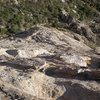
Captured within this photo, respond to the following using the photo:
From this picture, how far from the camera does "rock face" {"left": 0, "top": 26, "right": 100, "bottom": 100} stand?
1364 cm

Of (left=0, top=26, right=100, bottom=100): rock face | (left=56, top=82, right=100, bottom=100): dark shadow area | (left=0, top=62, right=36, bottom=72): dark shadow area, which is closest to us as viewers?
(left=0, top=26, right=100, bottom=100): rock face

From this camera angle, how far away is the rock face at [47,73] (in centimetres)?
1364

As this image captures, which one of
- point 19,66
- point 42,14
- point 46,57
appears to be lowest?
point 42,14

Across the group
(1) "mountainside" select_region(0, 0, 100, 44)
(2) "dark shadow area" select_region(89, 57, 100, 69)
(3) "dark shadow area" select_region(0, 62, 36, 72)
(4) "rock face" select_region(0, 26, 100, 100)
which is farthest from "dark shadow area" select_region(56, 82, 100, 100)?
(1) "mountainside" select_region(0, 0, 100, 44)

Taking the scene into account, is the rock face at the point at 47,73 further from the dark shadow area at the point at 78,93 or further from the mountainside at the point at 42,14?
the mountainside at the point at 42,14

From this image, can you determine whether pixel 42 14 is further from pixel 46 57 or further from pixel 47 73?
pixel 47 73

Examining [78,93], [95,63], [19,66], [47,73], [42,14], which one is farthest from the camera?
[42,14]

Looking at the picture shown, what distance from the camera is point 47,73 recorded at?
15398mm

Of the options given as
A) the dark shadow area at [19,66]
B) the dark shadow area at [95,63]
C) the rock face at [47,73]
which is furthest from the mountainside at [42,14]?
the dark shadow area at [19,66]

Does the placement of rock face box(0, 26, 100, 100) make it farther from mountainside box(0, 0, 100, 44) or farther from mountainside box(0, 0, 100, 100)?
mountainside box(0, 0, 100, 44)

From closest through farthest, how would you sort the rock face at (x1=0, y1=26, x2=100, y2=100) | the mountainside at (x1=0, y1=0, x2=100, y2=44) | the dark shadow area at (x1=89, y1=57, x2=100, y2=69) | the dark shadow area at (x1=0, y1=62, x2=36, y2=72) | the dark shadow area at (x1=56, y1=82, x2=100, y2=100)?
the rock face at (x1=0, y1=26, x2=100, y2=100), the dark shadow area at (x1=56, y1=82, x2=100, y2=100), the dark shadow area at (x1=0, y1=62, x2=36, y2=72), the dark shadow area at (x1=89, y1=57, x2=100, y2=69), the mountainside at (x1=0, y1=0, x2=100, y2=44)

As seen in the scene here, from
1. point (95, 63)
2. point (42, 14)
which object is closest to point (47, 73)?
point (95, 63)

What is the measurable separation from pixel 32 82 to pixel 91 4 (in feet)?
72.5

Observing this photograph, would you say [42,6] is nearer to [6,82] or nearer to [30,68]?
[30,68]
